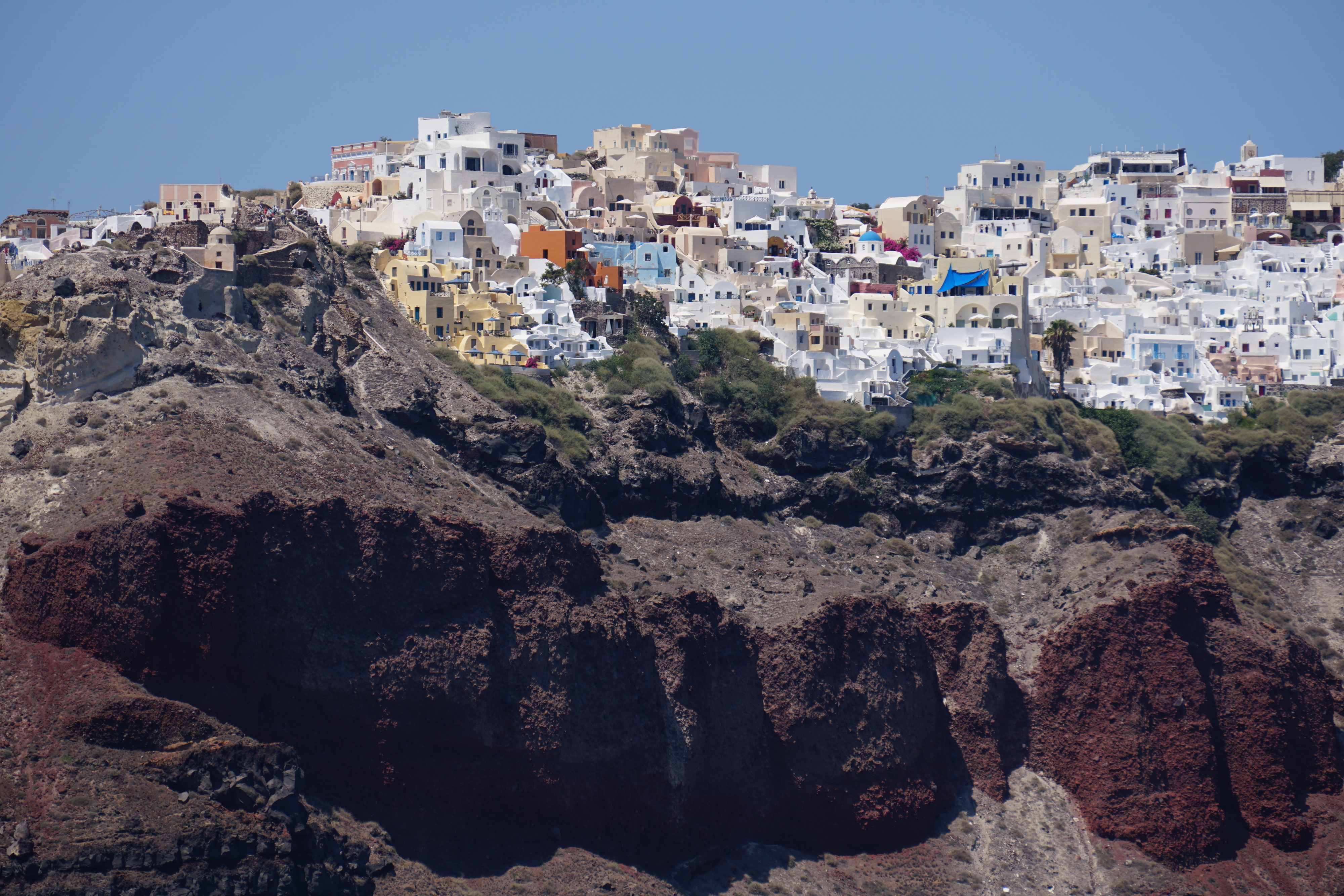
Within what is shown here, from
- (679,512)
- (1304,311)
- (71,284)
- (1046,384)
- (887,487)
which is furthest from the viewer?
(1304,311)

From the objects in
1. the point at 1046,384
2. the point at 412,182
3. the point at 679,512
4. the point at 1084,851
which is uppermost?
the point at 412,182

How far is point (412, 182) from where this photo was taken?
105000 millimetres

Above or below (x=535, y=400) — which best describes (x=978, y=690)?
below

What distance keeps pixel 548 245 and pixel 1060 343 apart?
25.1 meters

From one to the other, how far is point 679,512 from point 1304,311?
1798 inches

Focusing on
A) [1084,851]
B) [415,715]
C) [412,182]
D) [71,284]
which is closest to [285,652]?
[415,715]

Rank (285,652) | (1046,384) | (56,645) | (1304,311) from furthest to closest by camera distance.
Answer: (1304,311)
(1046,384)
(285,652)
(56,645)

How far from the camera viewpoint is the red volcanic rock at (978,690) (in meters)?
78.7

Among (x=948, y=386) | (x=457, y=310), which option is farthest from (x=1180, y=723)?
(x=457, y=310)

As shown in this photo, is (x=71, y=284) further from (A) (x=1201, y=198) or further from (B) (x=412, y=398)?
(A) (x=1201, y=198)

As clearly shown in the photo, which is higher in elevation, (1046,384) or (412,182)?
(412,182)

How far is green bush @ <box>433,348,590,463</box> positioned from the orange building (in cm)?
1321

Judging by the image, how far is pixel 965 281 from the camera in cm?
10675

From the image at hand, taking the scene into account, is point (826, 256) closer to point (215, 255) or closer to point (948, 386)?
point (948, 386)
